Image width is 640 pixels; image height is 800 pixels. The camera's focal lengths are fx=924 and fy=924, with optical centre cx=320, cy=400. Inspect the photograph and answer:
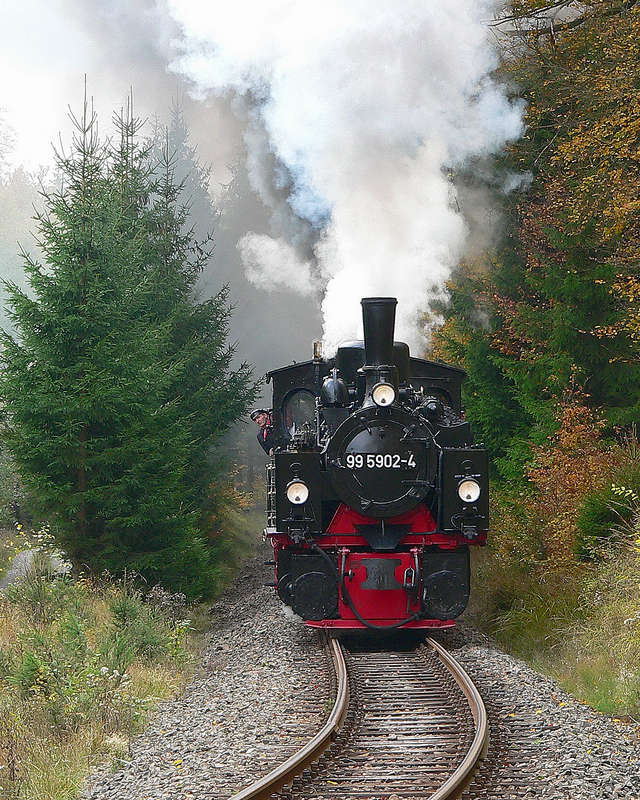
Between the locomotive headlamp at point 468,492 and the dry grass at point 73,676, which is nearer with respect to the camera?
the dry grass at point 73,676

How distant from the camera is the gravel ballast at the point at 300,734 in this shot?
554 cm

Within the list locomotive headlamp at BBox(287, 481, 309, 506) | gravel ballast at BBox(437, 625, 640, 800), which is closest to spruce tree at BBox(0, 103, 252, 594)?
locomotive headlamp at BBox(287, 481, 309, 506)

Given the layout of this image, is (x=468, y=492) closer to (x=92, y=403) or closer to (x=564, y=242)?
A: (x=92, y=403)

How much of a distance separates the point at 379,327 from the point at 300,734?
4801 mm

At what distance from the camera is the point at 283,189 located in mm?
19812

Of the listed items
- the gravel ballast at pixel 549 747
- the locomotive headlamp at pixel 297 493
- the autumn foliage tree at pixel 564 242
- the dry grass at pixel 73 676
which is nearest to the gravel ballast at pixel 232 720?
the dry grass at pixel 73 676

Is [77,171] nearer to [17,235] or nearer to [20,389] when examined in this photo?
[20,389]

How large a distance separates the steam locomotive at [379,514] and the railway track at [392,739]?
0.82 metres

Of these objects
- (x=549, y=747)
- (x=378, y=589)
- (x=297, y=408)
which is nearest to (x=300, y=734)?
(x=549, y=747)

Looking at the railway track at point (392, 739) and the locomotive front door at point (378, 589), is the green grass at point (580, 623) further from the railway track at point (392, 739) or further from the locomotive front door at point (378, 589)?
the locomotive front door at point (378, 589)

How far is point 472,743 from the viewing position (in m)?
6.36

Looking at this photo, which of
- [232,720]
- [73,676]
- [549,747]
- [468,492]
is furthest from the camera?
[468,492]

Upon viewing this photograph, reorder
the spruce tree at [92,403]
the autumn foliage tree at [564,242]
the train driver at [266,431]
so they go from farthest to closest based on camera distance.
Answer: the autumn foliage tree at [564,242]
the train driver at [266,431]
the spruce tree at [92,403]

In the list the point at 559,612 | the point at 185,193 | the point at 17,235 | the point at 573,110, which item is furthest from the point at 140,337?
the point at 17,235
